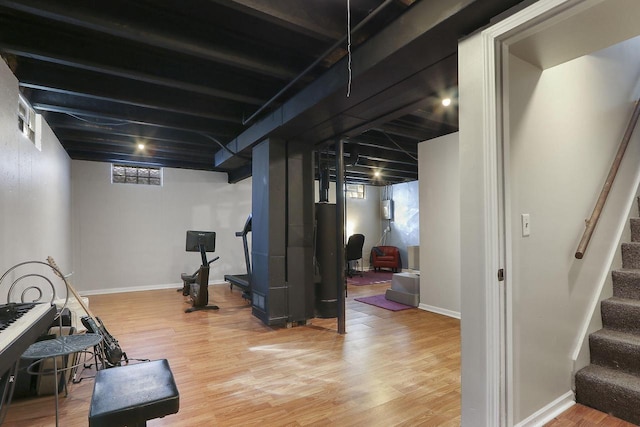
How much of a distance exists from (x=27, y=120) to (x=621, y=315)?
547 cm

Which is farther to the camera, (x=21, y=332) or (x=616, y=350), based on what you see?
(x=616, y=350)

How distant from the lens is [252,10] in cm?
203

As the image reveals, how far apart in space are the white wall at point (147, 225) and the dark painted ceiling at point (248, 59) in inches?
85.0

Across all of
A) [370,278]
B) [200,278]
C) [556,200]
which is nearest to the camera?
[556,200]

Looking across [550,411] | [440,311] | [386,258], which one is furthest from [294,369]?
[386,258]

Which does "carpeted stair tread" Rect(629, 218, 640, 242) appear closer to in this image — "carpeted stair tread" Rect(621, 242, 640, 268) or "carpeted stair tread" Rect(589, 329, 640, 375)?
"carpeted stair tread" Rect(621, 242, 640, 268)

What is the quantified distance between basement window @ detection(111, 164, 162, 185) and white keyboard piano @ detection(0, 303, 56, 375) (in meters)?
5.31

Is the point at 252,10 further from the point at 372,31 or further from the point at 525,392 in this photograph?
the point at 525,392

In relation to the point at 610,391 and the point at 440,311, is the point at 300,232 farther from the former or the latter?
the point at 610,391

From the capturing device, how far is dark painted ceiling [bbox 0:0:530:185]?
6.54ft

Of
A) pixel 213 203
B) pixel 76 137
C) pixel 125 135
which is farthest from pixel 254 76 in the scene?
pixel 213 203

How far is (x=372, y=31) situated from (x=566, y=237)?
6.33ft

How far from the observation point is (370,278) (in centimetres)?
775

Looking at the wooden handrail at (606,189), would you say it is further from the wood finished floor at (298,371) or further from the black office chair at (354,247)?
the black office chair at (354,247)
